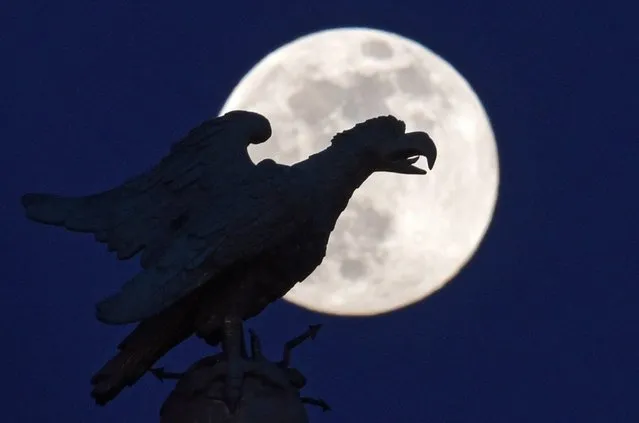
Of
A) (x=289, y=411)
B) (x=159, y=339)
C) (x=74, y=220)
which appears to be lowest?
(x=289, y=411)

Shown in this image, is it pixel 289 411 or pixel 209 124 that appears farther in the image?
pixel 209 124

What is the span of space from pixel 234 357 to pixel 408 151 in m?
1.67

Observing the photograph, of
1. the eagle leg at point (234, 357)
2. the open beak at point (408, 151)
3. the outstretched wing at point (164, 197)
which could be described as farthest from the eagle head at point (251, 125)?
the eagle leg at point (234, 357)

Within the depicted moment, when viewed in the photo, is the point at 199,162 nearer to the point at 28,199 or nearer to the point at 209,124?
the point at 209,124

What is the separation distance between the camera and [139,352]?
383 inches

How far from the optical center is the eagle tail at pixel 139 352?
380 inches

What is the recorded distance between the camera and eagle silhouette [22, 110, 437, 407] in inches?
374

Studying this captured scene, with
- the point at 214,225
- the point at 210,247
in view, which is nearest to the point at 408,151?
the point at 214,225

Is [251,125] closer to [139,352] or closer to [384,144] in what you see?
[384,144]

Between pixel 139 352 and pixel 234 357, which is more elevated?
pixel 139 352

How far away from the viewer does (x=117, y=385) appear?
9.65 metres

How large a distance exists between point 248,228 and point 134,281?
68cm

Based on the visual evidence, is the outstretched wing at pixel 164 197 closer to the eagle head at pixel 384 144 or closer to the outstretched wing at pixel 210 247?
the outstretched wing at pixel 210 247

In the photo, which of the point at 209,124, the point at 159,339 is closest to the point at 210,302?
the point at 159,339
